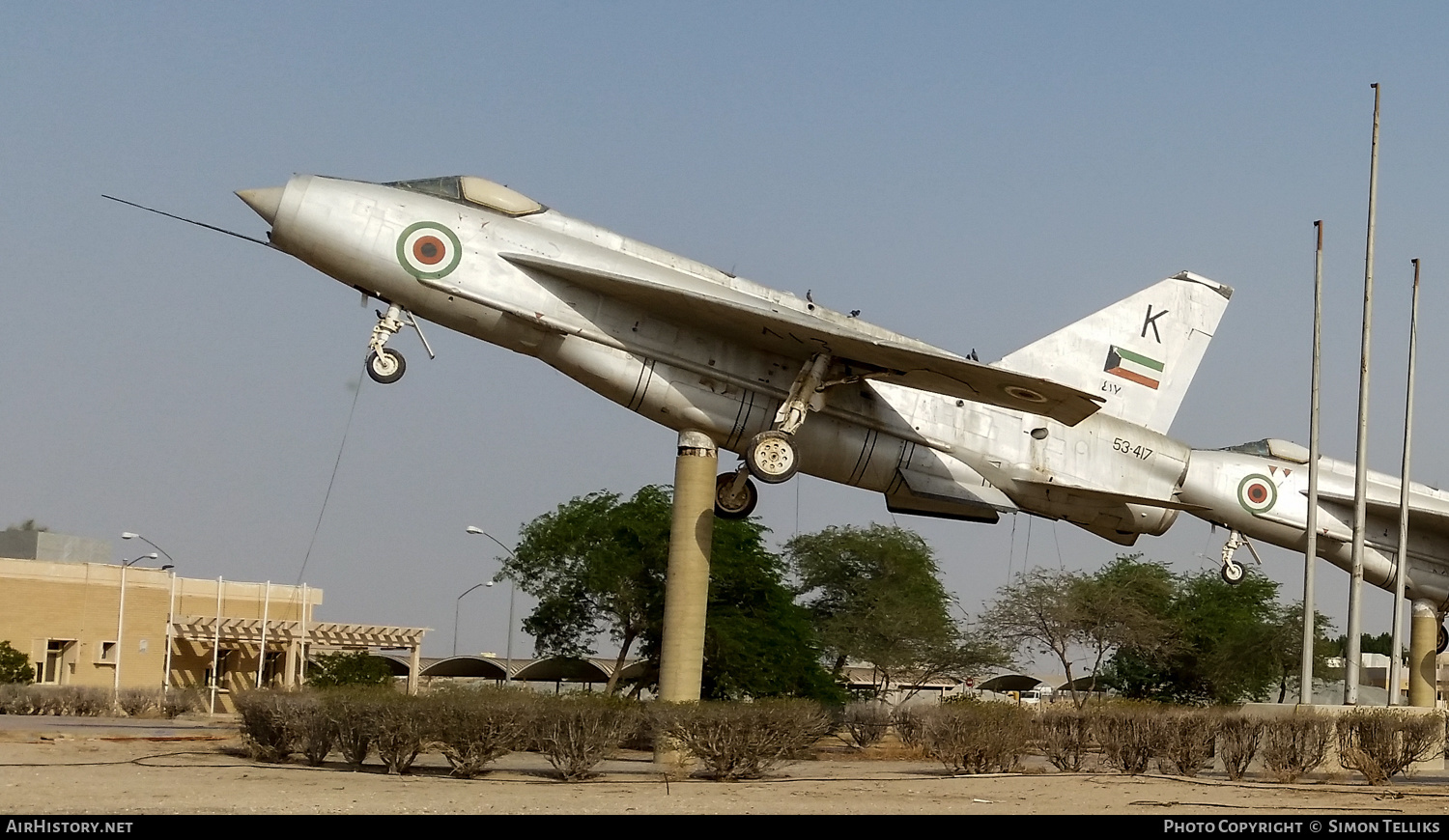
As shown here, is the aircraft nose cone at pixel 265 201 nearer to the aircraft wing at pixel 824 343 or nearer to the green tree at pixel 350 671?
the aircraft wing at pixel 824 343

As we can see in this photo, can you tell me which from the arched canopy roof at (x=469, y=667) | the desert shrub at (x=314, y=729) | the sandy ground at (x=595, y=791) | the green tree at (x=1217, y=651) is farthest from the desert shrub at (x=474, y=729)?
the arched canopy roof at (x=469, y=667)

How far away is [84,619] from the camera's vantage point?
179ft

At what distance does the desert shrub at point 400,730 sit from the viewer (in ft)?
60.2

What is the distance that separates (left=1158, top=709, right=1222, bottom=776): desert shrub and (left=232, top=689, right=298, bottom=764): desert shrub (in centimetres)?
1158

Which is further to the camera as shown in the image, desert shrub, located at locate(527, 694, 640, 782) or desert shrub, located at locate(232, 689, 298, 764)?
desert shrub, located at locate(232, 689, 298, 764)

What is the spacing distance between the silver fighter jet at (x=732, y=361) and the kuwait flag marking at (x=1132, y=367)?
3.20 ft

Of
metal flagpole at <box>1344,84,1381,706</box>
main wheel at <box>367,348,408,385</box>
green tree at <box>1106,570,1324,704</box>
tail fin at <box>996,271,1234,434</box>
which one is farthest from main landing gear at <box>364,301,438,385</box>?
green tree at <box>1106,570,1324,704</box>

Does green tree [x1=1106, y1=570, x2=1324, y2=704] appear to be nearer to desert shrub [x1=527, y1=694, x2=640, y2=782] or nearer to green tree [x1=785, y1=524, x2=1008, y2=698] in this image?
green tree [x1=785, y1=524, x2=1008, y2=698]

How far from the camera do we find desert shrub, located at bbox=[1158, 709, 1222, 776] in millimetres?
20719

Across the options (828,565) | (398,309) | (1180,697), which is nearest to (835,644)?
Result: (828,565)

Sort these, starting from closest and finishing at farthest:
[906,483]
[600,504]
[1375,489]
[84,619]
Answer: [906,483] < [1375,489] < [600,504] < [84,619]

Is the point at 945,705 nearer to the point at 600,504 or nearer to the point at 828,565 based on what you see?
the point at 600,504
